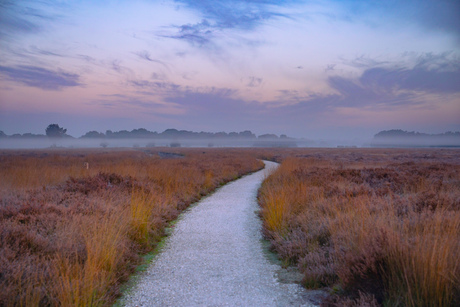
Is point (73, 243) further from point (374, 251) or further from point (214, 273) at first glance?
point (374, 251)

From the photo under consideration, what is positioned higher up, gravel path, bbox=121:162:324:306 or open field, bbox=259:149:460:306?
open field, bbox=259:149:460:306

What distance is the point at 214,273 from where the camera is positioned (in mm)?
5484

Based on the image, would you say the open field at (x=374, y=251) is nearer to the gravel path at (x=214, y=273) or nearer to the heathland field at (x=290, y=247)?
the heathland field at (x=290, y=247)

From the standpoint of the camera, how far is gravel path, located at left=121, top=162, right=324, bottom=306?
4.51 m

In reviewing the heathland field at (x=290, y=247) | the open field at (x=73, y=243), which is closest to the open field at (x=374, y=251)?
the heathland field at (x=290, y=247)

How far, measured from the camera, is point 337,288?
4.43 m

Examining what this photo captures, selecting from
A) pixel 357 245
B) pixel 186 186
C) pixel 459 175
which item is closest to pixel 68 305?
pixel 357 245

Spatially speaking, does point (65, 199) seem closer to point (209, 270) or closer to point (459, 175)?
point (209, 270)

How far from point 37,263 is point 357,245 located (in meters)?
5.15

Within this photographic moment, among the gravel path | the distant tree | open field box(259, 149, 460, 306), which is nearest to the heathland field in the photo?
open field box(259, 149, 460, 306)

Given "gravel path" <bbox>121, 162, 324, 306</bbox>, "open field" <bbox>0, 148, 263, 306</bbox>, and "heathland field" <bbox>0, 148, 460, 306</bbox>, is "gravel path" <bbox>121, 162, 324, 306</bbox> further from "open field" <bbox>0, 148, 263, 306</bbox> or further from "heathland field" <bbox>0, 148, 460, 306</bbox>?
"open field" <bbox>0, 148, 263, 306</bbox>

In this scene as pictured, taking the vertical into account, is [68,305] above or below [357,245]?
below

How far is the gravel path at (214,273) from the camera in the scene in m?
4.51

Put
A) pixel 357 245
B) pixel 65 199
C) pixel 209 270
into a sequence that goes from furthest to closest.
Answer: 1. pixel 65 199
2. pixel 209 270
3. pixel 357 245
